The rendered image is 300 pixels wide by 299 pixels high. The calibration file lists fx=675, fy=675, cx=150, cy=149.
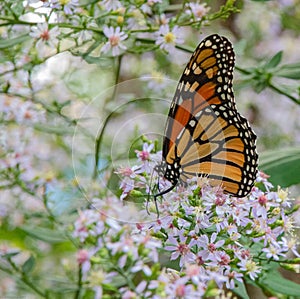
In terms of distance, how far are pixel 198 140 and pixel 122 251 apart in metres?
0.36

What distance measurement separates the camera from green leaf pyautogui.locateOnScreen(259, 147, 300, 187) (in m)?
1.49

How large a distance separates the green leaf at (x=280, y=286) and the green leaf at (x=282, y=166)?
237 millimetres

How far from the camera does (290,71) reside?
1649 mm

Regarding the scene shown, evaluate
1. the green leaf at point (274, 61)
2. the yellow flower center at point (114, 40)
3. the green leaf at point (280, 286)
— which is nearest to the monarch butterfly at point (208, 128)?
the green leaf at point (280, 286)

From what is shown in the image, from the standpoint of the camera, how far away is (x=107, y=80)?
8.94 ft

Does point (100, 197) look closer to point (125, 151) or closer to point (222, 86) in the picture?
point (125, 151)

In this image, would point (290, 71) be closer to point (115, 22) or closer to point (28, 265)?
point (115, 22)

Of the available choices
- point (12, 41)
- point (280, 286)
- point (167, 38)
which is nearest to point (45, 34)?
point (12, 41)

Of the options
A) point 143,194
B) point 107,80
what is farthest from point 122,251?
point 107,80

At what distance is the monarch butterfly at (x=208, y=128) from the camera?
1.20 m

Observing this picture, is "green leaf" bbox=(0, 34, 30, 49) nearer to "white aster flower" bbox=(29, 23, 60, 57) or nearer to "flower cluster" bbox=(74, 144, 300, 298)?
"white aster flower" bbox=(29, 23, 60, 57)

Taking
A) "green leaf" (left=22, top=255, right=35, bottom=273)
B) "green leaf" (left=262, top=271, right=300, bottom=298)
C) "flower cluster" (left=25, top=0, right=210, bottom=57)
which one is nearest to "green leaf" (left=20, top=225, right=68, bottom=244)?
"green leaf" (left=22, top=255, right=35, bottom=273)

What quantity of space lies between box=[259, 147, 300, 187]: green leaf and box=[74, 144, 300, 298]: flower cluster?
250 mm

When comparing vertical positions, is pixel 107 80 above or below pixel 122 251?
above
